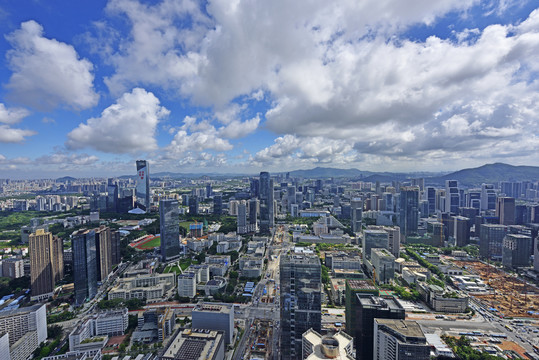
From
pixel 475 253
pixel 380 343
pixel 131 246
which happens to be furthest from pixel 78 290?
pixel 475 253

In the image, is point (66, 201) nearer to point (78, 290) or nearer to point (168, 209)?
point (168, 209)

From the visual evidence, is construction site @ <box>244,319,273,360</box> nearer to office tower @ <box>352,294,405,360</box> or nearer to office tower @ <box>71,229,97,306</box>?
office tower @ <box>352,294,405,360</box>

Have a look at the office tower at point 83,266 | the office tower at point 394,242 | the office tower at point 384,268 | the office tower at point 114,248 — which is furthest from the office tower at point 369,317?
the office tower at point 114,248

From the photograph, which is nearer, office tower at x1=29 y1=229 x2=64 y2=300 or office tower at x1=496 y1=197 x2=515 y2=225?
office tower at x1=29 y1=229 x2=64 y2=300

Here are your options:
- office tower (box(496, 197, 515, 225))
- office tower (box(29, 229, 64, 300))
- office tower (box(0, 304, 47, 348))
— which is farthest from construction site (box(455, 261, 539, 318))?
office tower (box(29, 229, 64, 300))

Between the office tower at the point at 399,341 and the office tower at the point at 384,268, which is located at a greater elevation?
the office tower at the point at 399,341

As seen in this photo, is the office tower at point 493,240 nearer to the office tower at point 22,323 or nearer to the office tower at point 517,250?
the office tower at point 517,250
